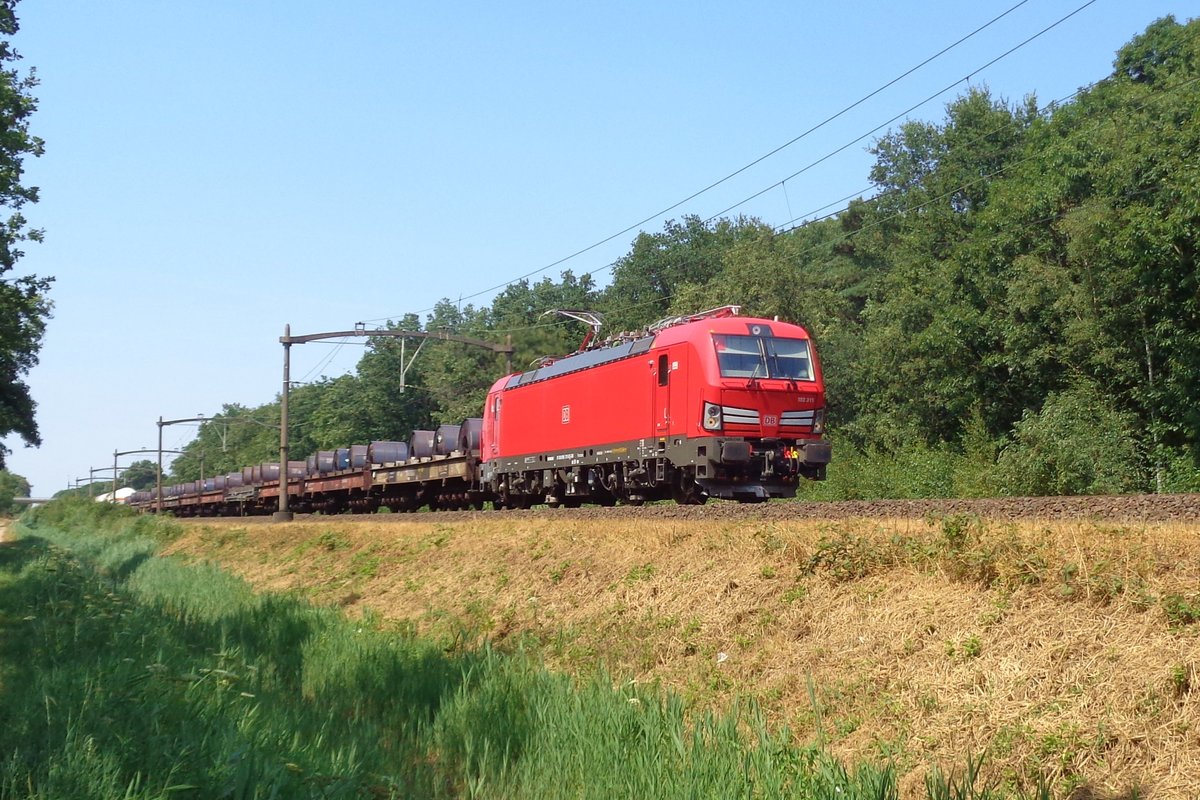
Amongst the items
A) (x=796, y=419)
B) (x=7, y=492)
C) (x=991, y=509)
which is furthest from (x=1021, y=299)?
(x=7, y=492)

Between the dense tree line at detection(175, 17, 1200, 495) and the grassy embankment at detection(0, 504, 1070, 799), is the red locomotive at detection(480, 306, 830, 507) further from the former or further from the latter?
the dense tree line at detection(175, 17, 1200, 495)

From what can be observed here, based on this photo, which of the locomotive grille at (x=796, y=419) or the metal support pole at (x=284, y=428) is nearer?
the locomotive grille at (x=796, y=419)

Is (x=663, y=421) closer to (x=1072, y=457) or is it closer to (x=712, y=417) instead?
(x=712, y=417)

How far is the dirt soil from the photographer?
7199mm

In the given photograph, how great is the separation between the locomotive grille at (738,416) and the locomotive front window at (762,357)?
24.3 inches

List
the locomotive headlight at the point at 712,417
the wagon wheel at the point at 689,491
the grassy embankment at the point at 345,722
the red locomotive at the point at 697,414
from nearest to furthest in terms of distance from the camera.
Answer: the grassy embankment at the point at 345,722
the locomotive headlight at the point at 712,417
the red locomotive at the point at 697,414
the wagon wheel at the point at 689,491

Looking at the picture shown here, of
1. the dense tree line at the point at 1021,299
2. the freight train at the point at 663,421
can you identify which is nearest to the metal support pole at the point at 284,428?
the freight train at the point at 663,421

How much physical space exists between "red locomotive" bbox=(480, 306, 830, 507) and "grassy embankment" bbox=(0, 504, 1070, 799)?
5541mm

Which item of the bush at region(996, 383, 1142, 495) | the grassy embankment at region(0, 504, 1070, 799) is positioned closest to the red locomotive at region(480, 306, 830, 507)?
the grassy embankment at region(0, 504, 1070, 799)

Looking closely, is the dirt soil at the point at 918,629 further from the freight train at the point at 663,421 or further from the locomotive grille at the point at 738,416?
the freight train at the point at 663,421

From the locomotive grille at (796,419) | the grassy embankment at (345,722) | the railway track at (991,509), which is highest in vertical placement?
the locomotive grille at (796,419)

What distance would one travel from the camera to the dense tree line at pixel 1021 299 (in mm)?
28750

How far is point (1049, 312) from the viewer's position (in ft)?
118

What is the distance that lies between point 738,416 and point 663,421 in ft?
6.08
